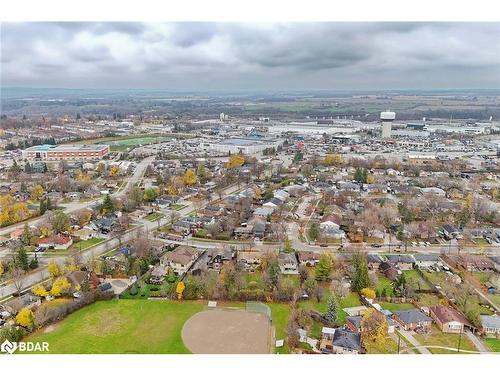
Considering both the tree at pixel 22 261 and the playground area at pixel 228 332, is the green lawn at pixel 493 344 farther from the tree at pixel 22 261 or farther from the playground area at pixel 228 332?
the tree at pixel 22 261

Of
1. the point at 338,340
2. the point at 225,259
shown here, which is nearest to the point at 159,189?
the point at 225,259

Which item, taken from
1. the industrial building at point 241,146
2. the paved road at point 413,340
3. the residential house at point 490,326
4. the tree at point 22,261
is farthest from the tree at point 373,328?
the industrial building at point 241,146

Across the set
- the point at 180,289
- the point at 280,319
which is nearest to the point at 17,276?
the point at 180,289

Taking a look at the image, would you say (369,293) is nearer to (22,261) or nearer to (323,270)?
(323,270)

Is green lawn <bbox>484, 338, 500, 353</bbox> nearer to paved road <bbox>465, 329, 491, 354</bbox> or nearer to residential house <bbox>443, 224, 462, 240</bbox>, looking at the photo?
paved road <bbox>465, 329, 491, 354</bbox>

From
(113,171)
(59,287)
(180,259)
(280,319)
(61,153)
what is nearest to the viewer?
(280,319)
